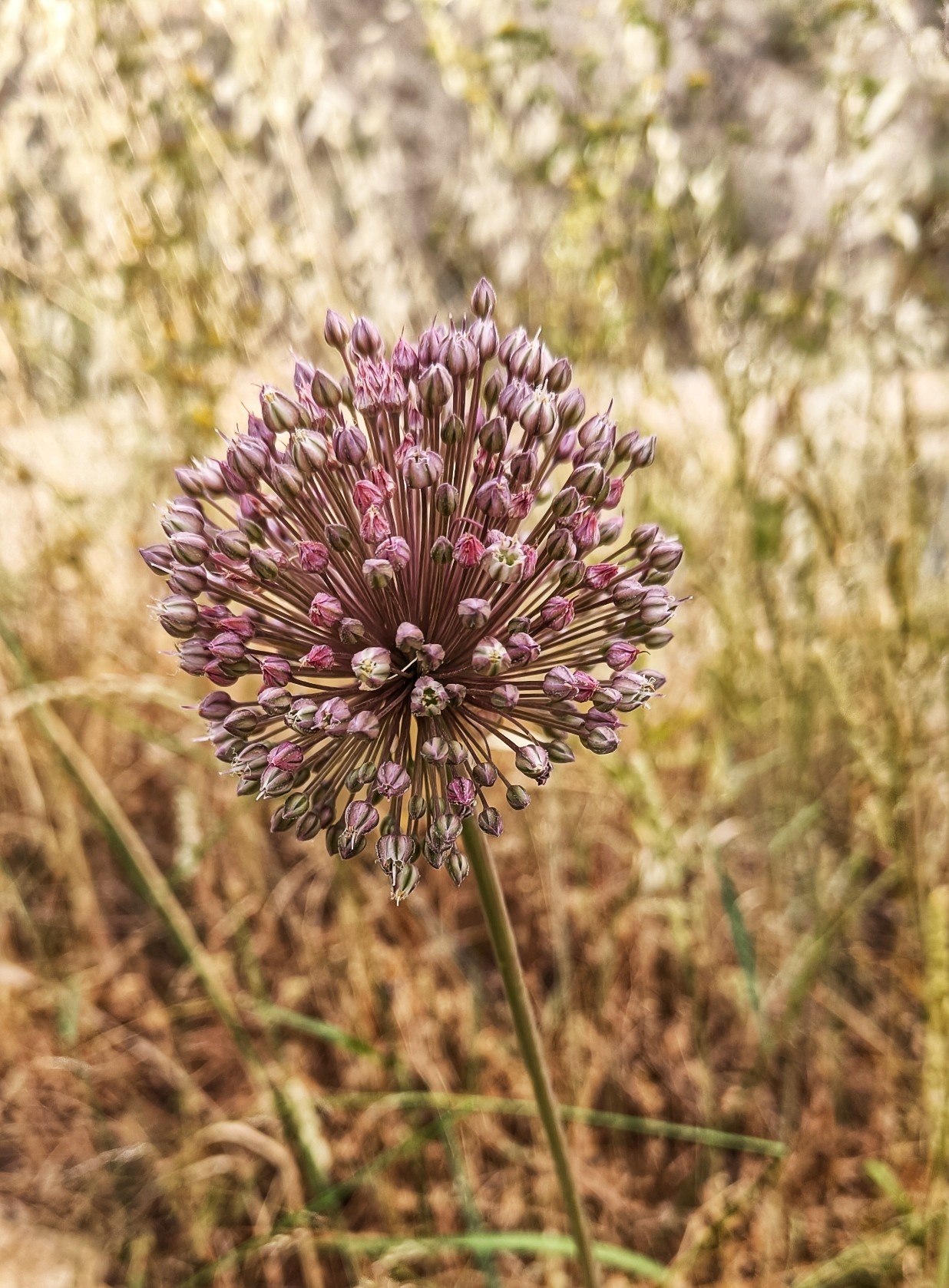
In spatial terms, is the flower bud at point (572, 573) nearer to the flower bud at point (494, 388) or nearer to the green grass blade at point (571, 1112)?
the flower bud at point (494, 388)

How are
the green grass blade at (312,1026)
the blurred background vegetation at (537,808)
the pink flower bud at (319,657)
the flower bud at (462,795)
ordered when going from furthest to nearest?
the blurred background vegetation at (537,808), the green grass blade at (312,1026), the pink flower bud at (319,657), the flower bud at (462,795)

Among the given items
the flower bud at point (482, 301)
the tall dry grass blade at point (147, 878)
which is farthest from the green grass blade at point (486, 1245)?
the flower bud at point (482, 301)

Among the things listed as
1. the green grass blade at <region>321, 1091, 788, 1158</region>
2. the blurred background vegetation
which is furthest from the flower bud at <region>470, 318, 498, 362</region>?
the green grass blade at <region>321, 1091, 788, 1158</region>

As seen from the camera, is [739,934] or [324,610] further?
[739,934]

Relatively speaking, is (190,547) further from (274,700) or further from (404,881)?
(404,881)

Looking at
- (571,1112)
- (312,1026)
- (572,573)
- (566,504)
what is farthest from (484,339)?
(571,1112)

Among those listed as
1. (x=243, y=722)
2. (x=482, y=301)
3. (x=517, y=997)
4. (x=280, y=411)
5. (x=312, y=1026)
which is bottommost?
(x=312, y=1026)
